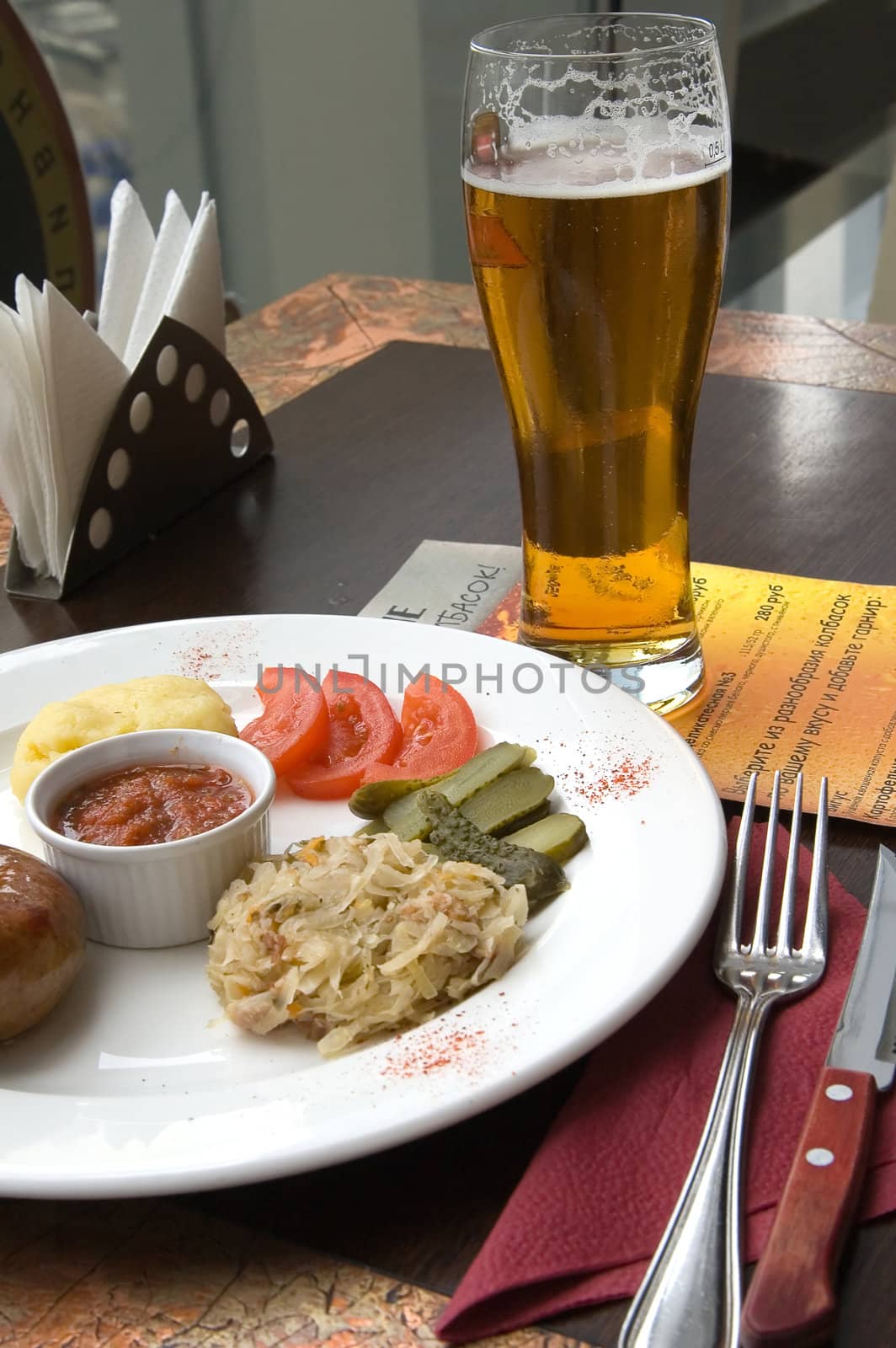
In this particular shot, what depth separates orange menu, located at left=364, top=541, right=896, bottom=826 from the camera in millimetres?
1293

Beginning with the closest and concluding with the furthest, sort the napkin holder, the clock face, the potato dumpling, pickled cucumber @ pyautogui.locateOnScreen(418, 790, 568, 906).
Answer: the potato dumpling → pickled cucumber @ pyautogui.locateOnScreen(418, 790, 568, 906) → the napkin holder → the clock face

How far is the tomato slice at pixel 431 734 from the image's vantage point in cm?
133

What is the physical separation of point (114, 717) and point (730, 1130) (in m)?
0.74

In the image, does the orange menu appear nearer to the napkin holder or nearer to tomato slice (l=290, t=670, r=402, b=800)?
tomato slice (l=290, t=670, r=402, b=800)

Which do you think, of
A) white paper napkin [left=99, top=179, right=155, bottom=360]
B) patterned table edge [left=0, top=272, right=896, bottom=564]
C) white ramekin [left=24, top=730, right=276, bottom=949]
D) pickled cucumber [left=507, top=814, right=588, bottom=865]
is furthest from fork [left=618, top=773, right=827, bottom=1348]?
patterned table edge [left=0, top=272, right=896, bottom=564]

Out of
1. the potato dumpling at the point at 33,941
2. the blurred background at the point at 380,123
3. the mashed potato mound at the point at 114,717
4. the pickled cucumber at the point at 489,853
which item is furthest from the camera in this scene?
the blurred background at the point at 380,123

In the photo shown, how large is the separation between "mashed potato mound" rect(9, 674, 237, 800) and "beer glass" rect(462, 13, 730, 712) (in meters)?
0.36

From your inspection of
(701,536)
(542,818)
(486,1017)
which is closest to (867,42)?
(701,536)

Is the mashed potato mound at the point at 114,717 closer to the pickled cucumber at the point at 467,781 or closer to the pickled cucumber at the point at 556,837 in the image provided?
the pickled cucumber at the point at 467,781

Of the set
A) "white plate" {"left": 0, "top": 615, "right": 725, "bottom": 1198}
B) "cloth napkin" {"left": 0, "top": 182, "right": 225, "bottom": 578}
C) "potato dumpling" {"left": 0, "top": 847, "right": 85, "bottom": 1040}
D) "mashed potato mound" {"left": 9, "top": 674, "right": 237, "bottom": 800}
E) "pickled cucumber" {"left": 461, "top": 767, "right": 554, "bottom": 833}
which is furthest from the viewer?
"cloth napkin" {"left": 0, "top": 182, "right": 225, "bottom": 578}

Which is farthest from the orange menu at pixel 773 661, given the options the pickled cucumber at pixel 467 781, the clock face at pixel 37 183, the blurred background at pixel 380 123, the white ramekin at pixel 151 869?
the blurred background at pixel 380 123

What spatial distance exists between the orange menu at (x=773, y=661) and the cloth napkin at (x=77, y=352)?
0.42m

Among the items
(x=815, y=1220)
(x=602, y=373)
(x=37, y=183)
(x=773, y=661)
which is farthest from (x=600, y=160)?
(x=37, y=183)

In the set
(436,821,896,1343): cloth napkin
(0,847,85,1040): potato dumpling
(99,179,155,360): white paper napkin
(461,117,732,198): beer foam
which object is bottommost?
(436,821,896,1343): cloth napkin
